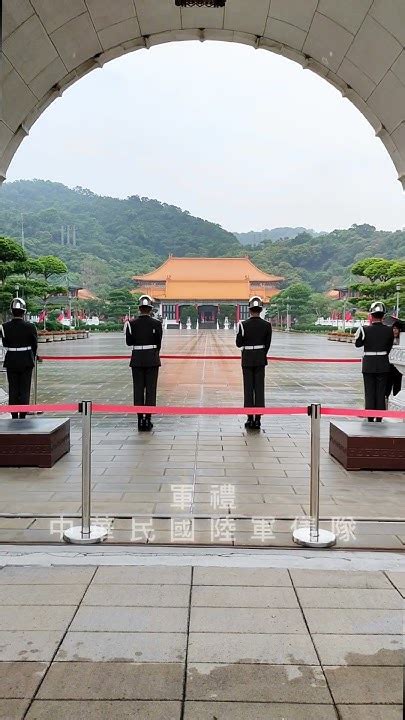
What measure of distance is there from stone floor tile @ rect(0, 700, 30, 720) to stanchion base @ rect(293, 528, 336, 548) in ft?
6.10

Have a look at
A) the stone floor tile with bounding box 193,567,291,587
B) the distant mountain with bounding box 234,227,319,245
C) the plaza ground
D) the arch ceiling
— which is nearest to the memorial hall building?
the arch ceiling

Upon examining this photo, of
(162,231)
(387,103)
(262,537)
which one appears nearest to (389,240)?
(162,231)

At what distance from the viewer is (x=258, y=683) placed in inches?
89.7

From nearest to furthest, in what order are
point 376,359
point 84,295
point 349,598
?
point 349,598
point 376,359
point 84,295

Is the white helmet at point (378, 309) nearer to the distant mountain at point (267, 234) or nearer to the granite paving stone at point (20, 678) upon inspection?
the granite paving stone at point (20, 678)

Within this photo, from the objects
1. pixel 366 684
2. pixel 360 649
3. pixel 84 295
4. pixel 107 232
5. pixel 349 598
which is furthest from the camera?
pixel 107 232

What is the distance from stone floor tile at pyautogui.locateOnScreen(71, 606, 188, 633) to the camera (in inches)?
104

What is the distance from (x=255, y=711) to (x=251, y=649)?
0.38 metres

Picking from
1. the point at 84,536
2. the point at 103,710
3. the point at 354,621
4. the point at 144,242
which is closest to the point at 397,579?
the point at 354,621

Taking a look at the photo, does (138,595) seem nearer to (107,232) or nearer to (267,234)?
(107,232)

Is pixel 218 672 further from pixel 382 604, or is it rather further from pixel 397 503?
pixel 397 503

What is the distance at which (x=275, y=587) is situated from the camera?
3033 mm

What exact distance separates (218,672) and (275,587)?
29.9 inches

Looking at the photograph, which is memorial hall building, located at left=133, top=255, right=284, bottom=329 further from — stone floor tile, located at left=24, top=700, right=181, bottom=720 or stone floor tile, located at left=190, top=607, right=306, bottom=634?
stone floor tile, located at left=24, top=700, right=181, bottom=720
